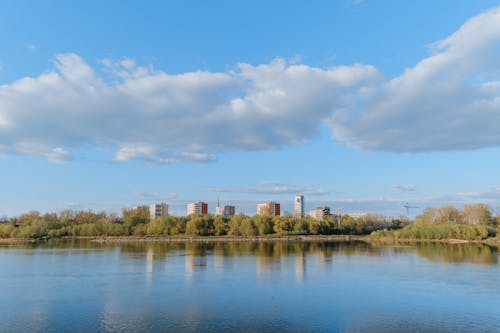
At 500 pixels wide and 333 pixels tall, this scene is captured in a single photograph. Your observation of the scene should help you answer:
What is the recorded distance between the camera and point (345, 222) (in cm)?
10031

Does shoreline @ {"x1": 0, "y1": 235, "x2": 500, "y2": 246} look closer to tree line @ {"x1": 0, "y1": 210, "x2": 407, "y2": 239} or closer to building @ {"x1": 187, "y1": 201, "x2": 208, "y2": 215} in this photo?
tree line @ {"x1": 0, "y1": 210, "x2": 407, "y2": 239}

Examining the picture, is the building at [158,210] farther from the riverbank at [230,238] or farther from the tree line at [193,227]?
the riverbank at [230,238]

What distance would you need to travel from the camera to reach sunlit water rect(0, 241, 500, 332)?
56.4 feet

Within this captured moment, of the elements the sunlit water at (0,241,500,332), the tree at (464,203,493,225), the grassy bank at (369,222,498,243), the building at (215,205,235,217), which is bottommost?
the sunlit water at (0,241,500,332)

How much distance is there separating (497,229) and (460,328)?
2747 inches

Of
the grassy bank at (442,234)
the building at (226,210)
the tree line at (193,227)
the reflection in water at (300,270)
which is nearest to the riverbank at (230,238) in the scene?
the tree line at (193,227)

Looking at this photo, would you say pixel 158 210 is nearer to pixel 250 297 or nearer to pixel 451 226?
pixel 451 226

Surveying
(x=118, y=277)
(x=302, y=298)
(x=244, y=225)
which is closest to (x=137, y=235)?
(x=244, y=225)

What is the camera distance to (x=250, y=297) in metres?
22.7

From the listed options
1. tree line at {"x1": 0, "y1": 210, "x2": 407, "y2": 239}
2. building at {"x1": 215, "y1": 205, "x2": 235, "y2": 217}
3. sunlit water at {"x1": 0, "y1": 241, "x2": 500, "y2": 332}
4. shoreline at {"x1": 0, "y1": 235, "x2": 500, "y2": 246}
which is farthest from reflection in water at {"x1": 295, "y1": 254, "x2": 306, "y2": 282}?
building at {"x1": 215, "y1": 205, "x2": 235, "y2": 217}

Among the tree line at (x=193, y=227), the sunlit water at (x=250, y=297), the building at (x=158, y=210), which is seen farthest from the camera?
the building at (x=158, y=210)

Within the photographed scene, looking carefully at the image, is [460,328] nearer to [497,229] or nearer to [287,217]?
[497,229]

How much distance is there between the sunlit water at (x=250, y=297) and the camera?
17203mm

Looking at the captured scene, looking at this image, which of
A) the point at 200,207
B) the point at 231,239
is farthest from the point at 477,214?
the point at 200,207
